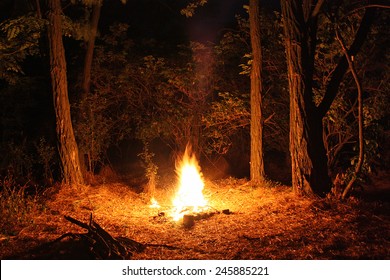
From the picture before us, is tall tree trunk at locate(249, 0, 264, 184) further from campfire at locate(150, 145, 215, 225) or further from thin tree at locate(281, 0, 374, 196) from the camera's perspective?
thin tree at locate(281, 0, 374, 196)

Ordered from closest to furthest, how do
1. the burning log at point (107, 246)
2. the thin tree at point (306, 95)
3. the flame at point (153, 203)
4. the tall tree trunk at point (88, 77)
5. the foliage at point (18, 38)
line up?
the burning log at point (107, 246) → the thin tree at point (306, 95) → the flame at point (153, 203) → the foliage at point (18, 38) → the tall tree trunk at point (88, 77)

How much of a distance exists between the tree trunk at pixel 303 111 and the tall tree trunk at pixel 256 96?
7.16 feet

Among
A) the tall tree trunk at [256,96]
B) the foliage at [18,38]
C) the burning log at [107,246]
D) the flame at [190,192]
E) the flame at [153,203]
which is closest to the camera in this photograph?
the burning log at [107,246]

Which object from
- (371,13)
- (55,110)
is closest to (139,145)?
(55,110)

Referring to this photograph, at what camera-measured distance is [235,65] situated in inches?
512

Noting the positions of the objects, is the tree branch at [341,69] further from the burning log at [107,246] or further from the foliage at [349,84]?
the burning log at [107,246]

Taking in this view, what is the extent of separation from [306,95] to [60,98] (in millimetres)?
5807

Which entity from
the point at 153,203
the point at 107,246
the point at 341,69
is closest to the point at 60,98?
the point at 153,203

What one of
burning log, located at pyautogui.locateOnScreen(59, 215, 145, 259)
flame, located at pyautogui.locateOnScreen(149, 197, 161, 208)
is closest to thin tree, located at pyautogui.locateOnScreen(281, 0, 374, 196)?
flame, located at pyautogui.locateOnScreen(149, 197, 161, 208)

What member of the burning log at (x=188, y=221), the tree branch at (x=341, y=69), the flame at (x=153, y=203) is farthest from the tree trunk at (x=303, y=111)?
the flame at (x=153, y=203)

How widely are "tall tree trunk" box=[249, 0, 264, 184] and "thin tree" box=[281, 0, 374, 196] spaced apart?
2.20 m

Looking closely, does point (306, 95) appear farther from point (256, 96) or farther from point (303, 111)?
point (256, 96)

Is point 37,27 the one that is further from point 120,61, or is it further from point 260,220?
point 260,220

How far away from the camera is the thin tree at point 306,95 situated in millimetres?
7875
